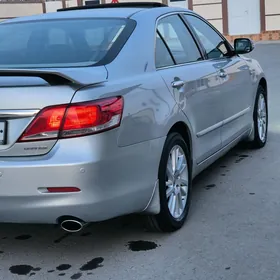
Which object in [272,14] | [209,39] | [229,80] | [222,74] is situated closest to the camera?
[222,74]

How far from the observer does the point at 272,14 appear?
83.5ft

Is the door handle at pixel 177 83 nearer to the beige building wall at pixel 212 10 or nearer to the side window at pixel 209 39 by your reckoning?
the side window at pixel 209 39

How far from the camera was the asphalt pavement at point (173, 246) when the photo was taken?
344 cm

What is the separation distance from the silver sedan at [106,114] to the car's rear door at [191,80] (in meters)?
0.01

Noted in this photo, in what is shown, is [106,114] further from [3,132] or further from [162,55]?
[162,55]

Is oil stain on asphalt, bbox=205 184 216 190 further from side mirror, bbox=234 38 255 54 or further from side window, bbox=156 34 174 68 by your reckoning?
side mirror, bbox=234 38 255 54

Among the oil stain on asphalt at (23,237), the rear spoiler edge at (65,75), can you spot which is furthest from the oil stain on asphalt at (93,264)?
the rear spoiler edge at (65,75)

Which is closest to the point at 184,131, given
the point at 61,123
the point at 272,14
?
the point at 61,123

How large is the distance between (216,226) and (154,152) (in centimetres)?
82

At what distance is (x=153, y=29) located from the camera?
13.8 ft

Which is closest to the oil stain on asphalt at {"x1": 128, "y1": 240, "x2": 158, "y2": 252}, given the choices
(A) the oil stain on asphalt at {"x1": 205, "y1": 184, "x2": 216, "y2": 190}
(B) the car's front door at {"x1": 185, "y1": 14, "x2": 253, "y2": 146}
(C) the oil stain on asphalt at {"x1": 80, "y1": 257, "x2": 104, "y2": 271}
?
(C) the oil stain on asphalt at {"x1": 80, "y1": 257, "x2": 104, "y2": 271}

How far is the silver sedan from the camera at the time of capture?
3230 mm

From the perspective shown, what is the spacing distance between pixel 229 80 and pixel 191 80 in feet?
3.27

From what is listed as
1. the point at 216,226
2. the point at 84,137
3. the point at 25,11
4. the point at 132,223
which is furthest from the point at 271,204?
the point at 25,11
